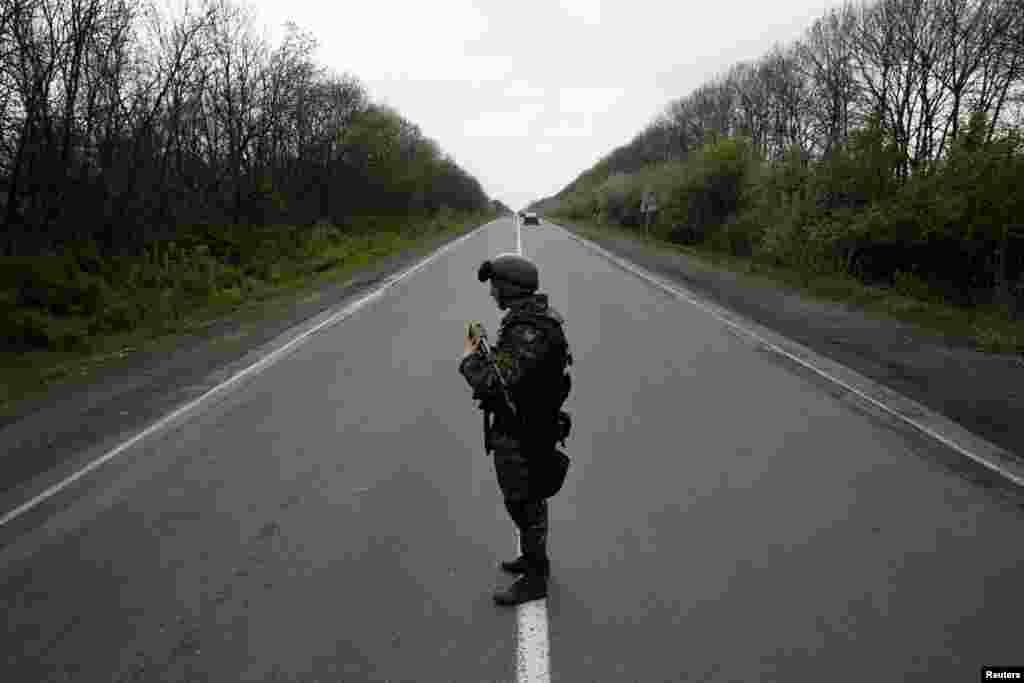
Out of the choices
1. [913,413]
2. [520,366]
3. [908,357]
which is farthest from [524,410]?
[908,357]

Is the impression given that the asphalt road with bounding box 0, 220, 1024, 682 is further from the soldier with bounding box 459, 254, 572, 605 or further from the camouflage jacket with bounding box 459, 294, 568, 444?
the camouflage jacket with bounding box 459, 294, 568, 444

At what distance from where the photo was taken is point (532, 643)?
2.97m

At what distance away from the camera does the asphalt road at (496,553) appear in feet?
9.46

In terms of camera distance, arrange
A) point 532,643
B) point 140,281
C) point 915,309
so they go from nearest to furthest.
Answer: point 532,643, point 915,309, point 140,281

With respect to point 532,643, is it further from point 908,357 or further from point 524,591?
point 908,357

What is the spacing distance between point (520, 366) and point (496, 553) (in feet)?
4.31

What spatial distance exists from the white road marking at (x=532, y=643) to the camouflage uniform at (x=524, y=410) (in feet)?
0.71

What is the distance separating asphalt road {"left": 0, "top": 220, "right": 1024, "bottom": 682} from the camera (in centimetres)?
288

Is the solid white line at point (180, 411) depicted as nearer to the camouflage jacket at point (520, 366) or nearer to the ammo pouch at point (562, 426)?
the camouflage jacket at point (520, 366)

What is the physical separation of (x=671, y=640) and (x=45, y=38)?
836 inches

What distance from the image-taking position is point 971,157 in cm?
1764

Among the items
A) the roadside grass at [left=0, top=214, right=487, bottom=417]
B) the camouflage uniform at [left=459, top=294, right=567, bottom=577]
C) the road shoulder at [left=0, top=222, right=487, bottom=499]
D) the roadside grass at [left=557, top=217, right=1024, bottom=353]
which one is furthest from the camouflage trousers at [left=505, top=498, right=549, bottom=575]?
the roadside grass at [left=557, top=217, right=1024, bottom=353]

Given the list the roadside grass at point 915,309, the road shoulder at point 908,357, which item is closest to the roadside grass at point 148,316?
the road shoulder at point 908,357

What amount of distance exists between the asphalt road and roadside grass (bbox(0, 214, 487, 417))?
4206 mm
